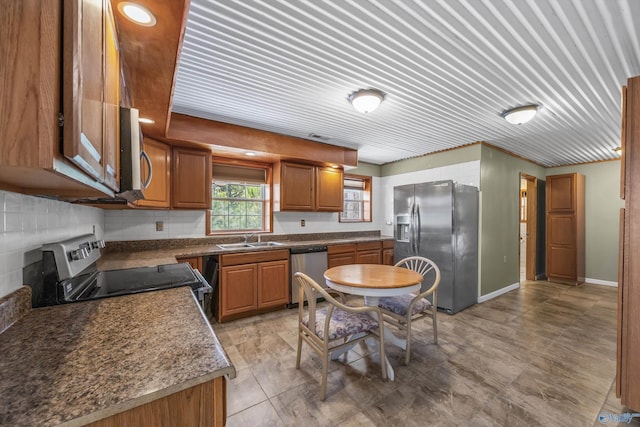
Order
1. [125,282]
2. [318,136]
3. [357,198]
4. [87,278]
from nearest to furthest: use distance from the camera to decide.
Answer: [87,278] < [125,282] < [318,136] < [357,198]

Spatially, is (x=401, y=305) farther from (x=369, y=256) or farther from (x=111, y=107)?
(x=111, y=107)

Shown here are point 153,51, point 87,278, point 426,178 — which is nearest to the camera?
point 153,51

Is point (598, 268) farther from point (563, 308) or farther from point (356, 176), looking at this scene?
point (356, 176)

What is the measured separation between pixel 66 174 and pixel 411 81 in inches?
91.7

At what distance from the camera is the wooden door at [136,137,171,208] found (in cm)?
267

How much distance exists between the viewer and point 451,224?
11.3 ft

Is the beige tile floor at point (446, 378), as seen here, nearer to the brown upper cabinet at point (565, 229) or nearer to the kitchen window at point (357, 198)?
the brown upper cabinet at point (565, 229)

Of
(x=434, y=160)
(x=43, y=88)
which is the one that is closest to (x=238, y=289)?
(x=43, y=88)

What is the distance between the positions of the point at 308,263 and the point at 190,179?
185 centimetres

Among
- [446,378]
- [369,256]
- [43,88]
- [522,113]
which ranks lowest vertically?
[446,378]

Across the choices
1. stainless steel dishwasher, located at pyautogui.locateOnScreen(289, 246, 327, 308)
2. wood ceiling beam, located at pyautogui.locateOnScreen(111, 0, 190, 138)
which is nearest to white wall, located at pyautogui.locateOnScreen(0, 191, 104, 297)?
wood ceiling beam, located at pyautogui.locateOnScreen(111, 0, 190, 138)

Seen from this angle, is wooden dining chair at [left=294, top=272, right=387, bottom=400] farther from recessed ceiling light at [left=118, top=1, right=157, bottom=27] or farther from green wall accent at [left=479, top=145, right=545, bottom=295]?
green wall accent at [left=479, top=145, right=545, bottom=295]

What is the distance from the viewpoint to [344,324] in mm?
2010

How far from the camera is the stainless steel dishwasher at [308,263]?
3.60m
